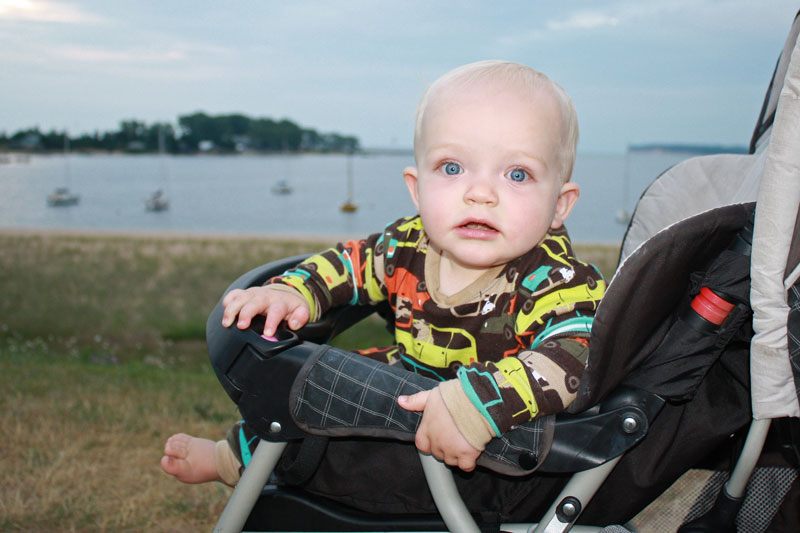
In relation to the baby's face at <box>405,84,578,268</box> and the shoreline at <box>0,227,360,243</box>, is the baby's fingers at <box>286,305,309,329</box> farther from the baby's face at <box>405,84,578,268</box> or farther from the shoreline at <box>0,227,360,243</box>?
the shoreline at <box>0,227,360,243</box>

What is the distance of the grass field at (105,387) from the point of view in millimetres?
2590

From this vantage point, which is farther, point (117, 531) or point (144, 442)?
point (144, 442)

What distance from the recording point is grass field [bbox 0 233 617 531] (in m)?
2.59

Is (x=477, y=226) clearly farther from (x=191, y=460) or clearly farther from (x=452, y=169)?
(x=191, y=460)

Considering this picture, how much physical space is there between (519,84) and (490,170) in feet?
0.70

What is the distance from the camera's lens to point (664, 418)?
128cm

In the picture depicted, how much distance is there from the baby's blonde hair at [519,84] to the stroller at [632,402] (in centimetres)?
40

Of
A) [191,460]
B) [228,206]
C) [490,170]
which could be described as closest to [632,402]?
[490,170]

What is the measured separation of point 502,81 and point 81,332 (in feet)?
18.7

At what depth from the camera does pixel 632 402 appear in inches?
47.3

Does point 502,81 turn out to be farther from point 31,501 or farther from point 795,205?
point 31,501

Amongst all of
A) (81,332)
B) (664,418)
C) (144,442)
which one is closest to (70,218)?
(81,332)

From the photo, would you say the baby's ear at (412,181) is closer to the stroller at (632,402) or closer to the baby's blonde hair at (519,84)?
the baby's blonde hair at (519,84)

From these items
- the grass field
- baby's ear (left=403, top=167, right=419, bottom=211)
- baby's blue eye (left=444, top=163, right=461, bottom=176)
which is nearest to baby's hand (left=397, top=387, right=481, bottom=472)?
baby's blue eye (left=444, top=163, right=461, bottom=176)
